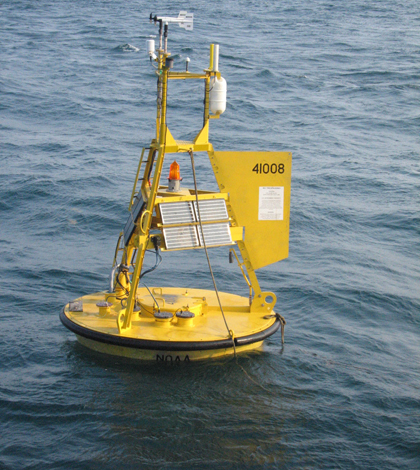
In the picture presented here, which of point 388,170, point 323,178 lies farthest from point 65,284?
point 388,170

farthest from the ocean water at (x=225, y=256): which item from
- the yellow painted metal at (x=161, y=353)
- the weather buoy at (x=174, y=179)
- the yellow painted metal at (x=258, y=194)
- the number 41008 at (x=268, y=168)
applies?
the number 41008 at (x=268, y=168)

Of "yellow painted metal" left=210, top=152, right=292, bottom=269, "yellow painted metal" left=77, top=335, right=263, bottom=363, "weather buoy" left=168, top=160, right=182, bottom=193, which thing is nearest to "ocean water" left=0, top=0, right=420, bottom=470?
"yellow painted metal" left=77, top=335, right=263, bottom=363

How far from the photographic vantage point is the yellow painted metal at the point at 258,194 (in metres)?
9.91

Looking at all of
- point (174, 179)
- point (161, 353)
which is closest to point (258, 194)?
point (174, 179)

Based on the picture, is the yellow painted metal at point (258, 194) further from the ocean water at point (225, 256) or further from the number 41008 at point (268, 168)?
the ocean water at point (225, 256)

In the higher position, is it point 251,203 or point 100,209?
point 251,203

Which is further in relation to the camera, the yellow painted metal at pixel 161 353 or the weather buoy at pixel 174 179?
the weather buoy at pixel 174 179

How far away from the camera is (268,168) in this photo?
32.8ft

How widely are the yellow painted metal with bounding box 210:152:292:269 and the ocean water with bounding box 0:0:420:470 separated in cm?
172

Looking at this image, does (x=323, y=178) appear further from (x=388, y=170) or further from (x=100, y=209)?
(x=100, y=209)

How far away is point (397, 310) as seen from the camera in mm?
12234

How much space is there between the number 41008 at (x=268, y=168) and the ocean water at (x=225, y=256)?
2.89 meters

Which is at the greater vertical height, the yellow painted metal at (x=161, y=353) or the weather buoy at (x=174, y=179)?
the weather buoy at (x=174, y=179)

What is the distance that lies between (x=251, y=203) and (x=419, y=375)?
3639mm
